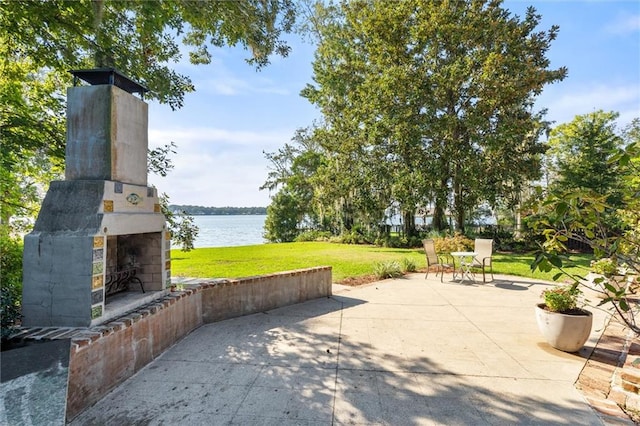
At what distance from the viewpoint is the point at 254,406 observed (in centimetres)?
266

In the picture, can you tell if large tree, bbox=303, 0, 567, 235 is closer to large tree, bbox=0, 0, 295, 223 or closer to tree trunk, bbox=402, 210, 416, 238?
tree trunk, bbox=402, 210, 416, 238

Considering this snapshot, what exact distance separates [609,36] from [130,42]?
8.87 metres

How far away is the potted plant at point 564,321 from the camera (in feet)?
11.9

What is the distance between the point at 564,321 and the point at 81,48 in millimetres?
8471

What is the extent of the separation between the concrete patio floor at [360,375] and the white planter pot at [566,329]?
13cm

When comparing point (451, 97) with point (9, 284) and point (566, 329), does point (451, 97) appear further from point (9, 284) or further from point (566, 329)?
point (9, 284)

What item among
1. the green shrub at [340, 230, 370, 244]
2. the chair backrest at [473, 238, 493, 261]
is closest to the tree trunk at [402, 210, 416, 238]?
the green shrub at [340, 230, 370, 244]

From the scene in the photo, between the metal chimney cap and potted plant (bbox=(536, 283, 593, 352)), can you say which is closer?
the metal chimney cap

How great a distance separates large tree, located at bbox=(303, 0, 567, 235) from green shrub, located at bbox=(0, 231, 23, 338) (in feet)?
42.9

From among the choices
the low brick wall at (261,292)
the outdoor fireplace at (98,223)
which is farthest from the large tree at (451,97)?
the outdoor fireplace at (98,223)

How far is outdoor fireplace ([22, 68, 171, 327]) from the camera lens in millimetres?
3006

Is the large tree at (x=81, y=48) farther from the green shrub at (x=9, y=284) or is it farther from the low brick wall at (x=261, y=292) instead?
the low brick wall at (x=261, y=292)

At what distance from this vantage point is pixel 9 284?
11.9 ft

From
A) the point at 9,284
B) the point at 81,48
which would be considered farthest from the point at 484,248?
the point at 81,48
